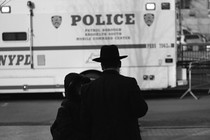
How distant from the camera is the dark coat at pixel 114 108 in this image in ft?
11.6

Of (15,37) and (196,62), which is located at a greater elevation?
(15,37)

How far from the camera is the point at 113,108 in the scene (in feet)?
11.6

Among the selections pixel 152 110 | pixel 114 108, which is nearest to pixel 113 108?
pixel 114 108

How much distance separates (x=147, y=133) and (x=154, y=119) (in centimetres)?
131

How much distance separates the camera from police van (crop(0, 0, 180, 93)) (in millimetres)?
11398

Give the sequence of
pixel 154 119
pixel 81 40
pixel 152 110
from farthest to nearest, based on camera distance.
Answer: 1. pixel 81 40
2. pixel 152 110
3. pixel 154 119

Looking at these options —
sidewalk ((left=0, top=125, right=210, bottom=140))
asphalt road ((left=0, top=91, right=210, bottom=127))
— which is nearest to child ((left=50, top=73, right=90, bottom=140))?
sidewalk ((left=0, top=125, right=210, bottom=140))

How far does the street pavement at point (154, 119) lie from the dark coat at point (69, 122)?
413cm

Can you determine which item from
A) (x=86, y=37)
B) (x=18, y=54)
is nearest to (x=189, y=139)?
(x=86, y=37)

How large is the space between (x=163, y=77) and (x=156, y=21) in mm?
1456

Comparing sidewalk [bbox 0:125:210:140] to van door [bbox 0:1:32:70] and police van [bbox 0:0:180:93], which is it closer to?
police van [bbox 0:0:180:93]

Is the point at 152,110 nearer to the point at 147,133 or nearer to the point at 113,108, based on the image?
the point at 147,133

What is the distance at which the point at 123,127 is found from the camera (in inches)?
139

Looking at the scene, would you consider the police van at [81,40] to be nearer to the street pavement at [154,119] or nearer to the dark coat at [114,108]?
the street pavement at [154,119]
